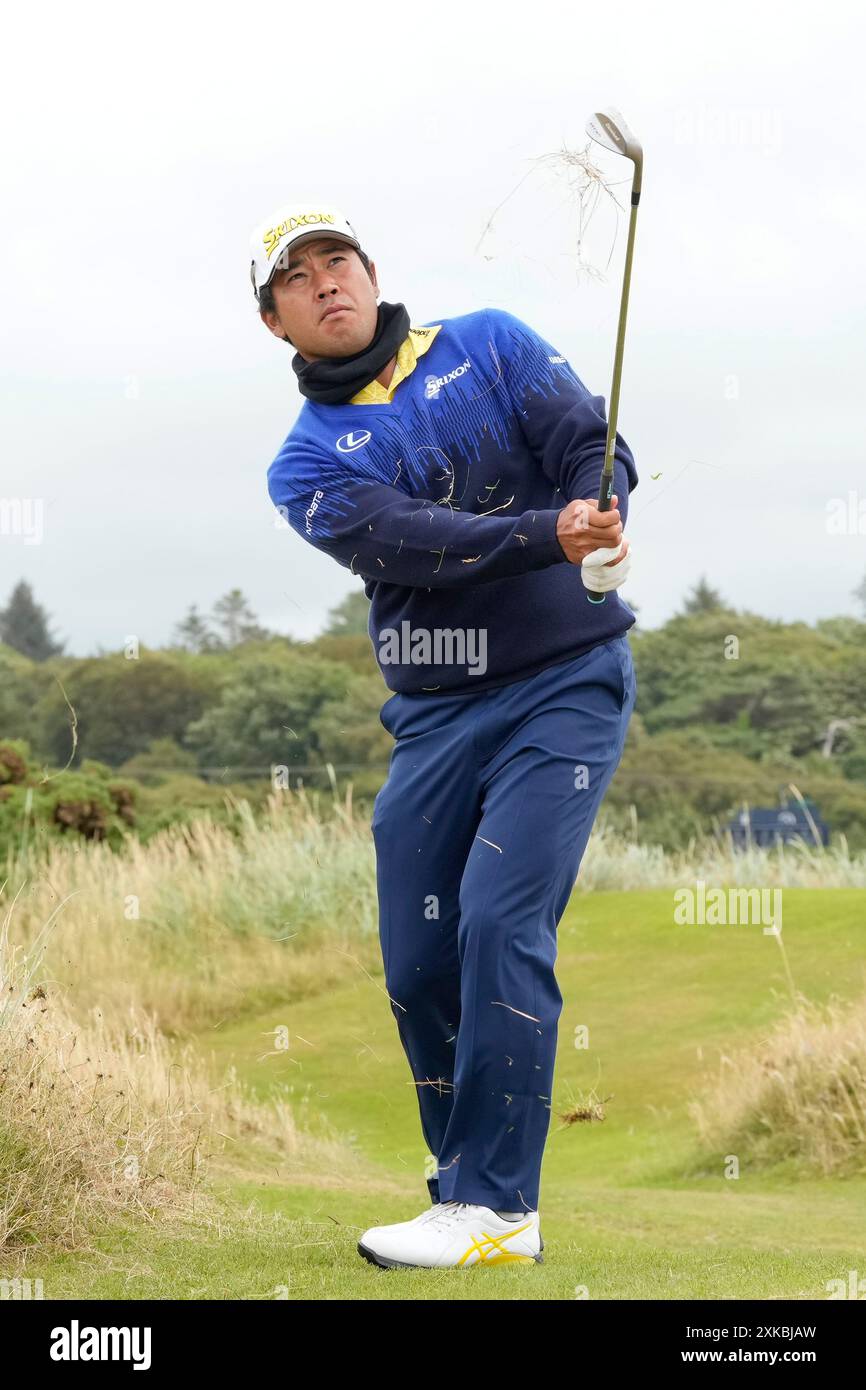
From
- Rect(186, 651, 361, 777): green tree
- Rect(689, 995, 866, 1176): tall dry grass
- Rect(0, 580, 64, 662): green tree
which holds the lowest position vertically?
Rect(689, 995, 866, 1176): tall dry grass

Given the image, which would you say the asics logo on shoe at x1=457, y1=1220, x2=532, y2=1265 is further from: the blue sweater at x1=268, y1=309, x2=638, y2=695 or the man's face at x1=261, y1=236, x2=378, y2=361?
the man's face at x1=261, y1=236, x2=378, y2=361

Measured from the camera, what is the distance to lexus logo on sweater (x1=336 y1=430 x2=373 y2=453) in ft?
14.9

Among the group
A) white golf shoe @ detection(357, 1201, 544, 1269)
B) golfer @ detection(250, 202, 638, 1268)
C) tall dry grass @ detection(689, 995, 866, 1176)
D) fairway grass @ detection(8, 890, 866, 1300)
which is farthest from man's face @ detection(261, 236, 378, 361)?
tall dry grass @ detection(689, 995, 866, 1176)

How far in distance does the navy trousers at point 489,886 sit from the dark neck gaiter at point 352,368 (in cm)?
81

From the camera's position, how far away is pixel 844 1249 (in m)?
5.58

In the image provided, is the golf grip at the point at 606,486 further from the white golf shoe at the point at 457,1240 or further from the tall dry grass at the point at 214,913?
the tall dry grass at the point at 214,913

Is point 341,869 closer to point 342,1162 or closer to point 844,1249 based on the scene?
point 342,1162

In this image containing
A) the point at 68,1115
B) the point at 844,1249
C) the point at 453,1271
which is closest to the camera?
the point at 453,1271

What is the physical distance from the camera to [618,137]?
3859 millimetres

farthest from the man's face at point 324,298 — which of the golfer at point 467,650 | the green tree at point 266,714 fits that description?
the green tree at point 266,714

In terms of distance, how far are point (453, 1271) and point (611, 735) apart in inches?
52.8

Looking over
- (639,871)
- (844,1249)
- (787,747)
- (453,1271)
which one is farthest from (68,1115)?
(787,747)

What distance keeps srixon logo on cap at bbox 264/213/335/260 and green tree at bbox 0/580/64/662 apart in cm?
4112

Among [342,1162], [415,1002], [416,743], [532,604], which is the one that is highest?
[532,604]
